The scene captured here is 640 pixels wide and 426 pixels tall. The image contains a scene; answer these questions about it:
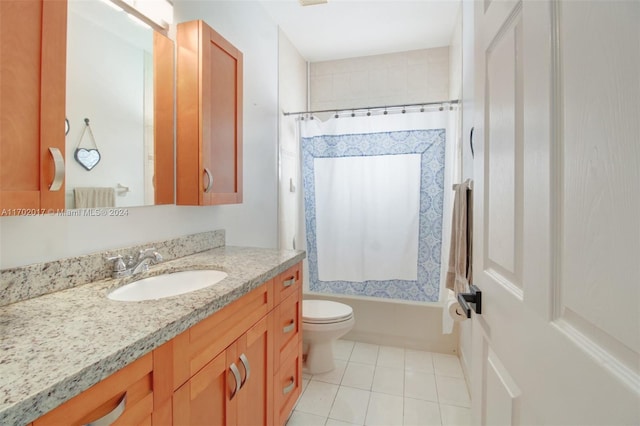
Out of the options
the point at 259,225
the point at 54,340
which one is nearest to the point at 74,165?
the point at 54,340

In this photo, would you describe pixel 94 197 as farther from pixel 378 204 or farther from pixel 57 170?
pixel 378 204

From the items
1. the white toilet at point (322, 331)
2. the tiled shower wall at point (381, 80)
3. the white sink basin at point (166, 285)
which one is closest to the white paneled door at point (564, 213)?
the white sink basin at point (166, 285)

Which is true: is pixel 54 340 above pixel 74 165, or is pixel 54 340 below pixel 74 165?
below

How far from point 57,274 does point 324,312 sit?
61.3 inches

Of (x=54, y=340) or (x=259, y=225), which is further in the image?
(x=259, y=225)

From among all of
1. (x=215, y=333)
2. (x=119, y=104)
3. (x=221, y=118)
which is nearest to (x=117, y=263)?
(x=215, y=333)

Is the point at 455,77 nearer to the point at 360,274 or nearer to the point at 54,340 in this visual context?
the point at 360,274

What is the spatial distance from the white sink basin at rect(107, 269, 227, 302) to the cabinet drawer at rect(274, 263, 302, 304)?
9.9 inches

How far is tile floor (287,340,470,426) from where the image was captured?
1739 mm

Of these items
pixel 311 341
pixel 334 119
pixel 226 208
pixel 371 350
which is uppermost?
A: pixel 334 119

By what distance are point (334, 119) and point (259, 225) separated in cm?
104

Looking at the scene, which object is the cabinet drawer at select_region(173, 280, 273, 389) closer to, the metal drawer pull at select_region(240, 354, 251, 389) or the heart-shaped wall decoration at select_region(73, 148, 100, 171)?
the metal drawer pull at select_region(240, 354, 251, 389)

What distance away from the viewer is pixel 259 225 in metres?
2.30

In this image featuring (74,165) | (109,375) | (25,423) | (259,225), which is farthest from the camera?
(259,225)
